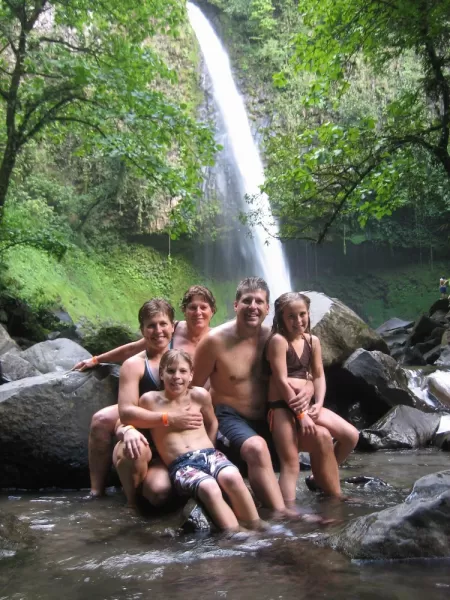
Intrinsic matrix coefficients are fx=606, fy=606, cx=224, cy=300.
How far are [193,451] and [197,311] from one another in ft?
3.48

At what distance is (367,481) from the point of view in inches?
166

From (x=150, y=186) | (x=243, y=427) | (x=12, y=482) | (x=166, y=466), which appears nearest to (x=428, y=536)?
(x=243, y=427)

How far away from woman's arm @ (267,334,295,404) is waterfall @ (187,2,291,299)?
20.5m

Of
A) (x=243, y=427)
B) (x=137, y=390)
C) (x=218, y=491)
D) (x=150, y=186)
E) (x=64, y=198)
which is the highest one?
(x=64, y=198)

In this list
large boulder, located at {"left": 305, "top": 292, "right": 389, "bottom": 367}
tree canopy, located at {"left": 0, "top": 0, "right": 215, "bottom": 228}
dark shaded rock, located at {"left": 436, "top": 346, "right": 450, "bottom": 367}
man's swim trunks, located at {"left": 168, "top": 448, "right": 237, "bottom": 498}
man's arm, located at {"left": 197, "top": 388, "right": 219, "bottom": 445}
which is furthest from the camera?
dark shaded rock, located at {"left": 436, "top": 346, "right": 450, "bottom": 367}

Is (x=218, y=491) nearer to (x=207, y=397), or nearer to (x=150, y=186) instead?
(x=207, y=397)

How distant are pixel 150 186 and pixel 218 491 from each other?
8.19m

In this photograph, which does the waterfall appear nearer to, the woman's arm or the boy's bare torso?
the woman's arm

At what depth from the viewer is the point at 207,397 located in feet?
11.6

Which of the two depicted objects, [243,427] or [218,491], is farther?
[243,427]

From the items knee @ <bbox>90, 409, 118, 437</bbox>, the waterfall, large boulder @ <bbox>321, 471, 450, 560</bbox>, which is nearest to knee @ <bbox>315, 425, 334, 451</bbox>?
large boulder @ <bbox>321, 471, 450, 560</bbox>

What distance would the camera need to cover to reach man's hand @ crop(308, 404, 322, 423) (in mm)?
3727

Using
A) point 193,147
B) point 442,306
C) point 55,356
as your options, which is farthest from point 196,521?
point 442,306

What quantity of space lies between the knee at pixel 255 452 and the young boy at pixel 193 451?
0.51ft
